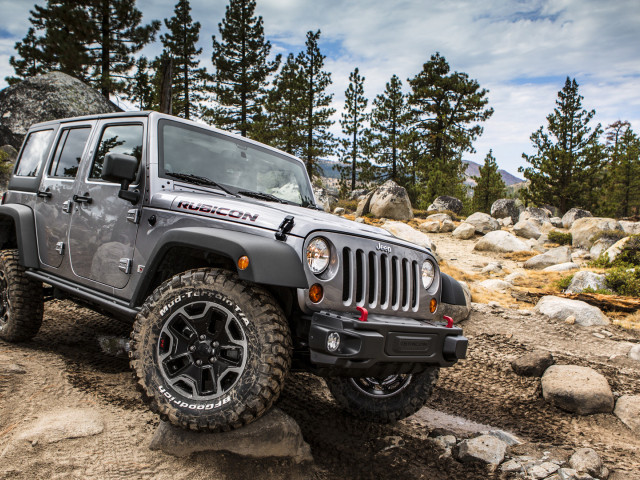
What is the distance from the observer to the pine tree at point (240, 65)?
29891 mm

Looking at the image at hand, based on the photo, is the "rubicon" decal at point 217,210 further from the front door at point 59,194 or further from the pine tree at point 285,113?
the pine tree at point 285,113

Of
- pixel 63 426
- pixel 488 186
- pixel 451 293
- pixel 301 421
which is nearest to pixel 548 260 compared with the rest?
pixel 451 293

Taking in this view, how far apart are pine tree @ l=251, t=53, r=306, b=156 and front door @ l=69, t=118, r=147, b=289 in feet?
81.3

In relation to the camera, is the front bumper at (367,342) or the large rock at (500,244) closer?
the front bumper at (367,342)

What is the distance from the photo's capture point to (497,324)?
702 centimetres

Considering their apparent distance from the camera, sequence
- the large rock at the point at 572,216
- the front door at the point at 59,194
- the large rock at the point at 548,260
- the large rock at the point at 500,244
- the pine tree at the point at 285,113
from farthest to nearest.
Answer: the pine tree at the point at 285,113 → the large rock at the point at 572,216 → the large rock at the point at 500,244 → the large rock at the point at 548,260 → the front door at the point at 59,194

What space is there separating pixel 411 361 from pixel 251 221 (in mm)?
1249

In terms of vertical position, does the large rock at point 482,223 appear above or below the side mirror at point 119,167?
above

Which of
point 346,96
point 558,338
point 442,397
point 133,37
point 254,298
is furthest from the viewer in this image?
point 346,96

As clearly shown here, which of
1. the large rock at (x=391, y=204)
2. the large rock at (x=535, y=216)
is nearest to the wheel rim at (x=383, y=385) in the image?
the large rock at (x=391, y=204)

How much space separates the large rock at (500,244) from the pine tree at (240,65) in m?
18.6

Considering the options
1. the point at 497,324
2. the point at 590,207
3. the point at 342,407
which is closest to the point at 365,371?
the point at 342,407

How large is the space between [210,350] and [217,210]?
0.87 meters

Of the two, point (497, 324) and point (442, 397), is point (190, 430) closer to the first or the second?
point (442, 397)
